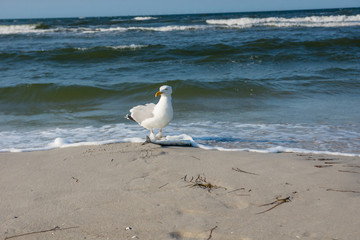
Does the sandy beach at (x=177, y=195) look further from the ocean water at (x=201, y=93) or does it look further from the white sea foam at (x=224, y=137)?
the ocean water at (x=201, y=93)

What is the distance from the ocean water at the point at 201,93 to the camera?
4766 mm

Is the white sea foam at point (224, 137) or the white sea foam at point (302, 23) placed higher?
the white sea foam at point (302, 23)

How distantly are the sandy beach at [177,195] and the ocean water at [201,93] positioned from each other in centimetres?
67

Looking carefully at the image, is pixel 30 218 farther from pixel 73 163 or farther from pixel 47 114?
pixel 47 114

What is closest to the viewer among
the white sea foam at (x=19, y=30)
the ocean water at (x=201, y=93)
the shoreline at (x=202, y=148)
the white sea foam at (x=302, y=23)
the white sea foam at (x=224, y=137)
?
the shoreline at (x=202, y=148)

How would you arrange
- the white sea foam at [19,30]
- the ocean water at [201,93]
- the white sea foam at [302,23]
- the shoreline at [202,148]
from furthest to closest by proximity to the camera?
the white sea foam at [19,30] < the white sea foam at [302,23] < the ocean water at [201,93] < the shoreline at [202,148]

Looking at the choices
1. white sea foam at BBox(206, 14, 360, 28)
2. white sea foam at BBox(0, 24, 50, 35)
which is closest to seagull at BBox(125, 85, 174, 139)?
white sea foam at BBox(206, 14, 360, 28)

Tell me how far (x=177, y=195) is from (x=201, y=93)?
502cm

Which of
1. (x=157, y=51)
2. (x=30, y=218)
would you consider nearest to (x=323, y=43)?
(x=157, y=51)

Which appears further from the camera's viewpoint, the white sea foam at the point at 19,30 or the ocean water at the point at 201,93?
the white sea foam at the point at 19,30

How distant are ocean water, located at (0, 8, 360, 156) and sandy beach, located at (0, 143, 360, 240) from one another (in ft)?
2.21

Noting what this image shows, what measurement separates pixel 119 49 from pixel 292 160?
10406 mm

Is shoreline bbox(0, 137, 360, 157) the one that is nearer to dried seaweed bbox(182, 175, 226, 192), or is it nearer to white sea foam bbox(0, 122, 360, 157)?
white sea foam bbox(0, 122, 360, 157)

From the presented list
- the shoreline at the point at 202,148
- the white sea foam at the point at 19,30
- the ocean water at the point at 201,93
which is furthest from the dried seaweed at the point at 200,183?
the white sea foam at the point at 19,30
